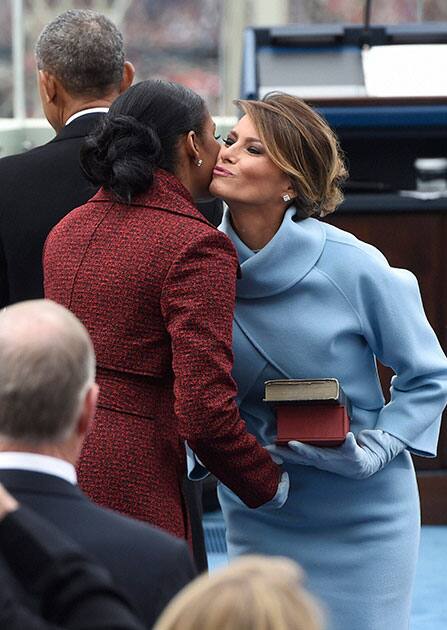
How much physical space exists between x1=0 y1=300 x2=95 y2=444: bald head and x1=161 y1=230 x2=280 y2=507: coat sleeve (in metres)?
0.61

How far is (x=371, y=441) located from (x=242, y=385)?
241mm

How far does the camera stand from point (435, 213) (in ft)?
16.8

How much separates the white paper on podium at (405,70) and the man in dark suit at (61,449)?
3.64m

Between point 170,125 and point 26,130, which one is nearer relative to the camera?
point 170,125

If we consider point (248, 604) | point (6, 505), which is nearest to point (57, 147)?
point (6, 505)

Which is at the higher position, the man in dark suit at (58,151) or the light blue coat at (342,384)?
the man in dark suit at (58,151)

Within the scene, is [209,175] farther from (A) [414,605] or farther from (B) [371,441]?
(A) [414,605]

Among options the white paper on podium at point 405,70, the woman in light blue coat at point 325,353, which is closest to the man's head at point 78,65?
the woman in light blue coat at point 325,353

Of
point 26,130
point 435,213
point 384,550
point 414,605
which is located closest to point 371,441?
point 384,550

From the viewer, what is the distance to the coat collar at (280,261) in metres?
2.59

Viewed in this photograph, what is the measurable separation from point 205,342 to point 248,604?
1062mm

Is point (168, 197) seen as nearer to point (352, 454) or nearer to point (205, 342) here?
point (205, 342)

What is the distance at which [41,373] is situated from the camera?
5.46 feet

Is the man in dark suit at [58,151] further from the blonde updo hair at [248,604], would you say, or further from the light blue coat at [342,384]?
the blonde updo hair at [248,604]
